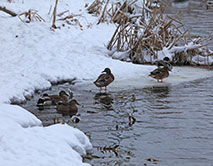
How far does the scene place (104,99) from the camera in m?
10.6

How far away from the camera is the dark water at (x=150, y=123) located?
7039 mm

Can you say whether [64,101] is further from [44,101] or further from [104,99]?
[104,99]

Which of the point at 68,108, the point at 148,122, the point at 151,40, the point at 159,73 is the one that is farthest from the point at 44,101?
the point at 151,40

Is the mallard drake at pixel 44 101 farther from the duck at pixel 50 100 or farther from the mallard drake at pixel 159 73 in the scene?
the mallard drake at pixel 159 73

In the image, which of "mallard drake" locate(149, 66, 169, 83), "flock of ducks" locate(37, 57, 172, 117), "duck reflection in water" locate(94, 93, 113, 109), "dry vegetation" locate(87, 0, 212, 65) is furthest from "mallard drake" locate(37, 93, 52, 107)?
"dry vegetation" locate(87, 0, 212, 65)

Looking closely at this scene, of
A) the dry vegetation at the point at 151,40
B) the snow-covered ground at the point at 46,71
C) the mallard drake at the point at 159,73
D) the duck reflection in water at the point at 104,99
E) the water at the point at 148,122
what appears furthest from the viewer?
the dry vegetation at the point at 151,40

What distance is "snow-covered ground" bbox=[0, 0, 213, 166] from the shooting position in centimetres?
609

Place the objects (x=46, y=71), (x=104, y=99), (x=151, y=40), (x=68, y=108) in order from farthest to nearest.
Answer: (x=151, y=40), (x=46, y=71), (x=104, y=99), (x=68, y=108)

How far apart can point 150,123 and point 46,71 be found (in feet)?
14.9

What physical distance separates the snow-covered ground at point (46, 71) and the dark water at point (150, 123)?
0.53 metres

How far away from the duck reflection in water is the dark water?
0.07 feet

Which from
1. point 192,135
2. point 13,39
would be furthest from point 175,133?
point 13,39

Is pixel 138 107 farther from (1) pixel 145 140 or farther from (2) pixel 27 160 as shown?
(2) pixel 27 160

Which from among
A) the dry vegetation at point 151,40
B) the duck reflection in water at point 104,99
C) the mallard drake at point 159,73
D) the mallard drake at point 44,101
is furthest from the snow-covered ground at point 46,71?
the duck reflection in water at point 104,99
